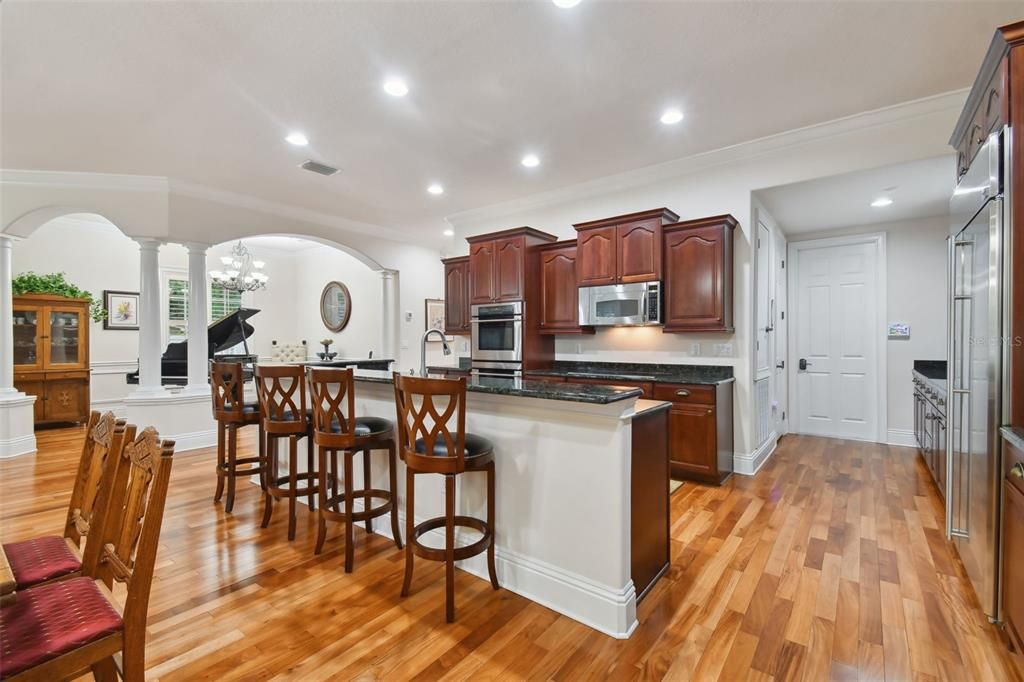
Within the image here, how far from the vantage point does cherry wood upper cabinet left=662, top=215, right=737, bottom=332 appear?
3.94 meters

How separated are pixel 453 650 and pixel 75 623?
3.99 feet

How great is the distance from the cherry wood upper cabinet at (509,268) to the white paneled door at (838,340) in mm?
3587

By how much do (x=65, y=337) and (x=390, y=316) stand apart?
4.24m

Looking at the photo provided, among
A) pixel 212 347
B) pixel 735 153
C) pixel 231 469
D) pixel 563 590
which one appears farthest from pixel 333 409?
pixel 212 347

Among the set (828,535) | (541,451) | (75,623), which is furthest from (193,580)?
(828,535)

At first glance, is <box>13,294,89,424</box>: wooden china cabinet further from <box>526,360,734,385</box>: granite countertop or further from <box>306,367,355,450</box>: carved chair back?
<box>526,360,734,385</box>: granite countertop

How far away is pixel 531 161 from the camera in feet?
14.1

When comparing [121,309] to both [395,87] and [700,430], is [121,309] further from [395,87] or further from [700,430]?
[700,430]

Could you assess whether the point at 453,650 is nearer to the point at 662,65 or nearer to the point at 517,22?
the point at 517,22

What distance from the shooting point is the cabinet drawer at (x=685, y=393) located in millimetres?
3742

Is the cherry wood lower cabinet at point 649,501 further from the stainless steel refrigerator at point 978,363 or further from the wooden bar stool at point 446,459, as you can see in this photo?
the stainless steel refrigerator at point 978,363

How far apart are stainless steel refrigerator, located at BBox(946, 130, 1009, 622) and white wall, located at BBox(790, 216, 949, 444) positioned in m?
3.25

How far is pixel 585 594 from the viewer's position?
6.59 ft

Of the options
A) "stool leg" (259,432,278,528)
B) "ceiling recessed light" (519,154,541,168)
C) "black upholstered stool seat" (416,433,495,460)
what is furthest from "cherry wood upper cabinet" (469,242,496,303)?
"black upholstered stool seat" (416,433,495,460)
